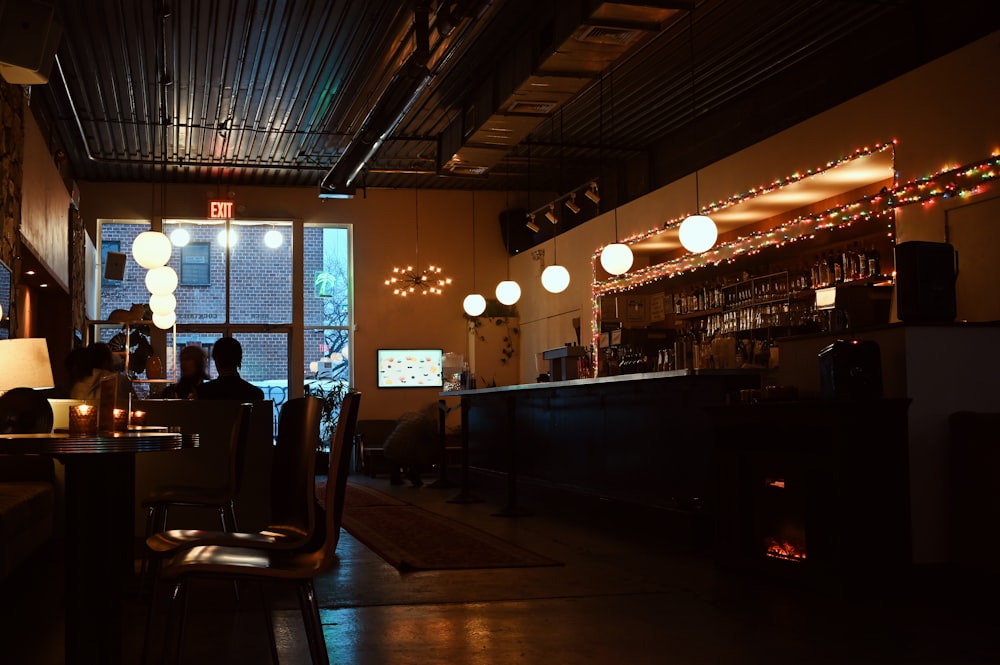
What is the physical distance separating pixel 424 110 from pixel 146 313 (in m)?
5.37

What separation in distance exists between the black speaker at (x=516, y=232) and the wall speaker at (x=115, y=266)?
18.5 ft

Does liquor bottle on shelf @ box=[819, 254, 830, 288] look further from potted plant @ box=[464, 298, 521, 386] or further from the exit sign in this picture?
the exit sign

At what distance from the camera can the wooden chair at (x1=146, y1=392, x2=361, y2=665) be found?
8.05 ft

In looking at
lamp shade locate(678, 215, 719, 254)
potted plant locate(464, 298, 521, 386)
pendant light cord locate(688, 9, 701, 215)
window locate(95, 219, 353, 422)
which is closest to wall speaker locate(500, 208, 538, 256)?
potted plant locate(464, 298, 521, 386)

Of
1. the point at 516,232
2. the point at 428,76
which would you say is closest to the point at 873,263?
the point at 428,76

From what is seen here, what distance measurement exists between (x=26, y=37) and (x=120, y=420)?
382cm

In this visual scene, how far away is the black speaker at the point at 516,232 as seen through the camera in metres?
15.3

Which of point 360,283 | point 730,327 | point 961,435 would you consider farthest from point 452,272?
point 961,435

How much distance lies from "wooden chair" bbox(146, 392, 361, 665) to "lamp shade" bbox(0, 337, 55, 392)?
2.75 meters

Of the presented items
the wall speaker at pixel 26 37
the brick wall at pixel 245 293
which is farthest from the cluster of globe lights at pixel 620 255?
the wall speaker at pixel 26 37

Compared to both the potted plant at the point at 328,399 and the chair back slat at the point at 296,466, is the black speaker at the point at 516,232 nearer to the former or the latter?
the potted plant at the point at 328,399

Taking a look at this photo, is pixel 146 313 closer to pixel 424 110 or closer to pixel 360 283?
pixel 360 283

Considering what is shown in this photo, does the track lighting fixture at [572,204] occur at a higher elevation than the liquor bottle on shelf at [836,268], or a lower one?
higher

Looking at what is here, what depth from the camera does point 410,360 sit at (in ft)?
49.4
